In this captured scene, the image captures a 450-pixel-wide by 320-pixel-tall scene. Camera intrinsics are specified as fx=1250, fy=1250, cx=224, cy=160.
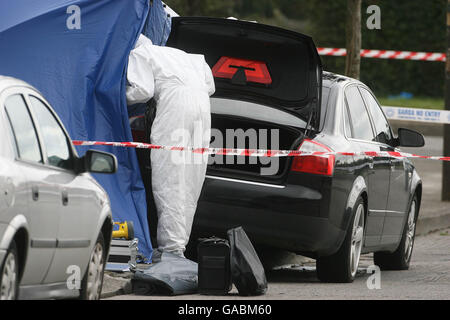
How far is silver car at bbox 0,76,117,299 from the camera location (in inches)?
253

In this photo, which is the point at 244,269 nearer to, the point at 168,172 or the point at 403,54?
the point at 168,172

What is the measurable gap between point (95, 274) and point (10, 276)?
160cm

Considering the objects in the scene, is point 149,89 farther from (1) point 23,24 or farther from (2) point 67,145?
(2) point 67,145

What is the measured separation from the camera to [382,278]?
454 inches

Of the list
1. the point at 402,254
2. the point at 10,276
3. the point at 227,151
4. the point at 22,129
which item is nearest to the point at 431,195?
the point at 402,254

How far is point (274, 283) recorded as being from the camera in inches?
415

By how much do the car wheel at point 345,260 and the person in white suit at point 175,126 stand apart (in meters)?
1.24

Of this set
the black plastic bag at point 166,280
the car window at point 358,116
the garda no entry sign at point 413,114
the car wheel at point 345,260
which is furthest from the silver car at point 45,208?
the garda no entry sign at point 413,114

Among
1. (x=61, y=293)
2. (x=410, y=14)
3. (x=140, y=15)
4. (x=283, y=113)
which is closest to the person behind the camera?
(x=61, y=293)

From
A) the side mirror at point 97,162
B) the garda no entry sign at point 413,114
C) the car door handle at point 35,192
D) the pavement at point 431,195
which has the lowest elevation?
the pavement at point 431,195

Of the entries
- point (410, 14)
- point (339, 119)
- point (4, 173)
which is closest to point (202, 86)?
point (339, 119)

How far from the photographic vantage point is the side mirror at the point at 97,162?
761cm

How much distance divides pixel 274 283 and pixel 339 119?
1486mm

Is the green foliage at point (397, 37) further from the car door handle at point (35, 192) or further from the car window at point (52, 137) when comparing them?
the car door handle at point (35, 192)
